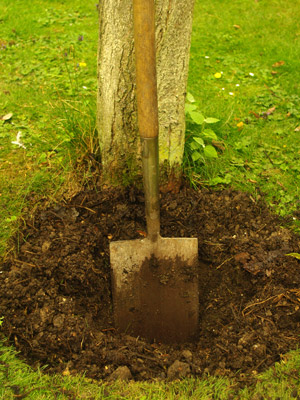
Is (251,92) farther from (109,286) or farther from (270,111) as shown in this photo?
(109,286)

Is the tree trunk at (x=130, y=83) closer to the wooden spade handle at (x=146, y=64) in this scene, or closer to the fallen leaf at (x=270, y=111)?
the wooden spade handle at (x=146, y=64)

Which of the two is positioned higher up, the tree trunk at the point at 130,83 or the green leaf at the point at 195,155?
the tree trunk at the point at 130,83

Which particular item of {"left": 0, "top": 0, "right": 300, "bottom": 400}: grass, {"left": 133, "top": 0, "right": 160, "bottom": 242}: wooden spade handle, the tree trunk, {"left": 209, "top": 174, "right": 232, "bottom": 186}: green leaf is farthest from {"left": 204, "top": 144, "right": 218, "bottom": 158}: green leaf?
{"left": 133, "top": 0, "right": 160, "bottom": 242}: wooden spade handle

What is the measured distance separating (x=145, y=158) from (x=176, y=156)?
63 cm

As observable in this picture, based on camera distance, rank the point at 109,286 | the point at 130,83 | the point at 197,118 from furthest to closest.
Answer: the point at 197,118
the point at 109,286
the point at 130,83

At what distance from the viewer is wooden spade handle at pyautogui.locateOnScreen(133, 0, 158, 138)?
6.39 feet

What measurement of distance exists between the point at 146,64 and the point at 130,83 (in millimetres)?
499

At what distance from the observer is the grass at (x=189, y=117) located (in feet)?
6.52

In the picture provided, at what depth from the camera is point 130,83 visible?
250 cm

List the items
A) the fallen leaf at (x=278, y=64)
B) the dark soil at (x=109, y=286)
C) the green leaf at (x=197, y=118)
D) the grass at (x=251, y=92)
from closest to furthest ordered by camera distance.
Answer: the dark soil at (x=109, y=286) → the green leaf at (x=197, y=118) → the grass at (x=251, y=92) → the fallen leaf at (x=278, y=64)

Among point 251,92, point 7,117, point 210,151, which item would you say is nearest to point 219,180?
point 210,151

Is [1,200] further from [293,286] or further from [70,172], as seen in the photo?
[293,286]

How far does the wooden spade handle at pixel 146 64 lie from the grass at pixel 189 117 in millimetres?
892

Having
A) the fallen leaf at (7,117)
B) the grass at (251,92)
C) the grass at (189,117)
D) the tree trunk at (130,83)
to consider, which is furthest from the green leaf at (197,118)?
the fallen leaf at (7,117)
